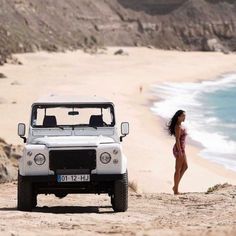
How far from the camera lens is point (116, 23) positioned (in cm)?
9744

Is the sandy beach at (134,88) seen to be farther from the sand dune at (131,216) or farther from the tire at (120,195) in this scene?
the tire at (120,195)

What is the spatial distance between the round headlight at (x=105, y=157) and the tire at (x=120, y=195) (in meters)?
0.31

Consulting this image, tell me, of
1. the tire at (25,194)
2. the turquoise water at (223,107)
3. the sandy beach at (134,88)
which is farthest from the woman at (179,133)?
the turquoise water at (223,107)

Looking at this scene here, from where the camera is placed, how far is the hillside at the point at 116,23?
261 ft

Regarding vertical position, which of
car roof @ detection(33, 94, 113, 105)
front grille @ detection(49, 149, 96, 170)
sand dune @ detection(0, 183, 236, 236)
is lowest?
sand dune @ detection(0, 183, 236, 236)

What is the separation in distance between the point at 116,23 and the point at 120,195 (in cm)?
8734

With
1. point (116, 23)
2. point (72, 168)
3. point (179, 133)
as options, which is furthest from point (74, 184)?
point (116, 23)

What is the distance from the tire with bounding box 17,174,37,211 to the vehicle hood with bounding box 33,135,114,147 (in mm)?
570

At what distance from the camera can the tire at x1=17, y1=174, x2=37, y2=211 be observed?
1089 centimetres

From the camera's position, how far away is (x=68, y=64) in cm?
6506

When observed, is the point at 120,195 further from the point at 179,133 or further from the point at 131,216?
the point at 179,133

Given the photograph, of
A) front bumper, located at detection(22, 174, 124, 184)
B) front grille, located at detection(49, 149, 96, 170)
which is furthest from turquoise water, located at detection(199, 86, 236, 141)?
front grille, located at detection(49, 149, 96, 170)

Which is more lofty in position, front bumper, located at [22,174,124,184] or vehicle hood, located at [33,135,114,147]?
vehicle hood, located at [33,135,114,147]

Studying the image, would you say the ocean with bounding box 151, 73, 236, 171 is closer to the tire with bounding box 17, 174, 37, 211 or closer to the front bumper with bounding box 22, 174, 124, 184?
the front bumper with bounding box 22, 174, 124, 184
